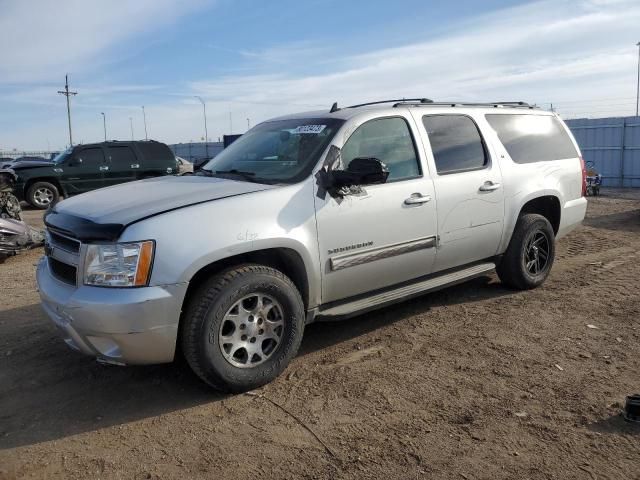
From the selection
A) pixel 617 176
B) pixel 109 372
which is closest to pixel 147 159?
pixel 109 372

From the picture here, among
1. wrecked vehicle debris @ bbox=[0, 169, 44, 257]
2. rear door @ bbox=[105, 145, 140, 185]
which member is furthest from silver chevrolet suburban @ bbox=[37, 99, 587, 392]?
rear door @ bbox=[105, 145, 140, 185]

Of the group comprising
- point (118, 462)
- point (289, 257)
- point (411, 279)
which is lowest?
point (118, 462)

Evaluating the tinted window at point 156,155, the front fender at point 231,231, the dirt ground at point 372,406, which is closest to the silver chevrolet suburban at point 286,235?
the front fender at point 231,231

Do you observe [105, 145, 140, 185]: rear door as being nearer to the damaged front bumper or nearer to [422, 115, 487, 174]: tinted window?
[422, 115, 487, 174]: tinted window

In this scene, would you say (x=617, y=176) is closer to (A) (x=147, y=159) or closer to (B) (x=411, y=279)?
(A) (x=147, y=159)

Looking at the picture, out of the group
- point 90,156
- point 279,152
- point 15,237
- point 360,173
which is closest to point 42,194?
point 90,156

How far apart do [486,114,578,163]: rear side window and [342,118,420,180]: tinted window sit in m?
1.31

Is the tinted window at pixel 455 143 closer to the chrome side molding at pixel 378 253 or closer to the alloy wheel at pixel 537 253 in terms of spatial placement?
the chrome side molding at pixel 378 253

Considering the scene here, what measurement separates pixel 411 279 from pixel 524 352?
103cm

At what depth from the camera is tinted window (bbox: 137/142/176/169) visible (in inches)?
629

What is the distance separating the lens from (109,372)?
4113 mm

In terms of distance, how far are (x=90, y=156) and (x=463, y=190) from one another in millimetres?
13091

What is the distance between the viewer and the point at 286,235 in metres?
3.71

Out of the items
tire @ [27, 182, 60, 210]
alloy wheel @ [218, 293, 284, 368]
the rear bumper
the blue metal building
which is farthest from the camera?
the blue metal building
